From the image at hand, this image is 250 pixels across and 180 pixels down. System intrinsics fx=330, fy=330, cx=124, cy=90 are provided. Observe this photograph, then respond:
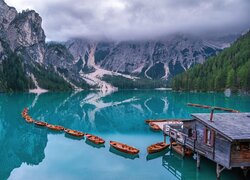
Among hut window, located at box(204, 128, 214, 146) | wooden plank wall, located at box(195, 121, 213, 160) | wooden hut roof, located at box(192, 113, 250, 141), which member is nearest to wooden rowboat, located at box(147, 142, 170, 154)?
wooden plank wall, located at box(195, 121, 213, 160)

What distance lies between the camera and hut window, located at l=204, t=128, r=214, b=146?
124ft

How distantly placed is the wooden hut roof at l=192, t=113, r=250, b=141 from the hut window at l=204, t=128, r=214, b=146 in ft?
3.57

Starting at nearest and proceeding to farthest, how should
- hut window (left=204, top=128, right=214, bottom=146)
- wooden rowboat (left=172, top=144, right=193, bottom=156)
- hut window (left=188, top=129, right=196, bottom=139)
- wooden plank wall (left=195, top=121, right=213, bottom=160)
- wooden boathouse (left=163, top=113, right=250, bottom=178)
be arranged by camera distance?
wooden boathouse (left=163, top=113, right=250, bottom=178) → hut window (left=204, top=128, right=214, bottom=146) → wooden plank wall (left=195, top=121, right=213, bottom=160) → hut window (left=188, top=129, right=196, bottom=139) → wooden rowboat (left=172, top=144, right=193, bottom=156)

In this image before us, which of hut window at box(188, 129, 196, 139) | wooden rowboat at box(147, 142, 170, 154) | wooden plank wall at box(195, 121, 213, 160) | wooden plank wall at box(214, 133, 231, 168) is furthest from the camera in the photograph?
wooden rowboat at box(147, 142, 170, 154)

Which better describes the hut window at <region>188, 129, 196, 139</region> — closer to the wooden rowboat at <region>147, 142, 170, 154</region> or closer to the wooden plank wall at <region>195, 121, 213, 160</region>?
the wooden plank wall at <region>195, 121, 213, 160</region>

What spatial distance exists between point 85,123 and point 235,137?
60119 mm

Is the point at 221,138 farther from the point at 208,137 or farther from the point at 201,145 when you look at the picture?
the point at 201,145

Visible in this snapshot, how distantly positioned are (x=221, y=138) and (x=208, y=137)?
3.77 meters

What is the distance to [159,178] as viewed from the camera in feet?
129

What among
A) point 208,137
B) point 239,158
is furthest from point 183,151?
point 239,158

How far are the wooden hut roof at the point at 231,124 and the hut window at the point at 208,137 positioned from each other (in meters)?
1.09

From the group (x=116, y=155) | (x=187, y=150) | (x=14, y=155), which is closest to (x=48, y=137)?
(x=14, y=155)

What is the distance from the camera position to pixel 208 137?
3916cm

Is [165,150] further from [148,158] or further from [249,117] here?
[249,117]
